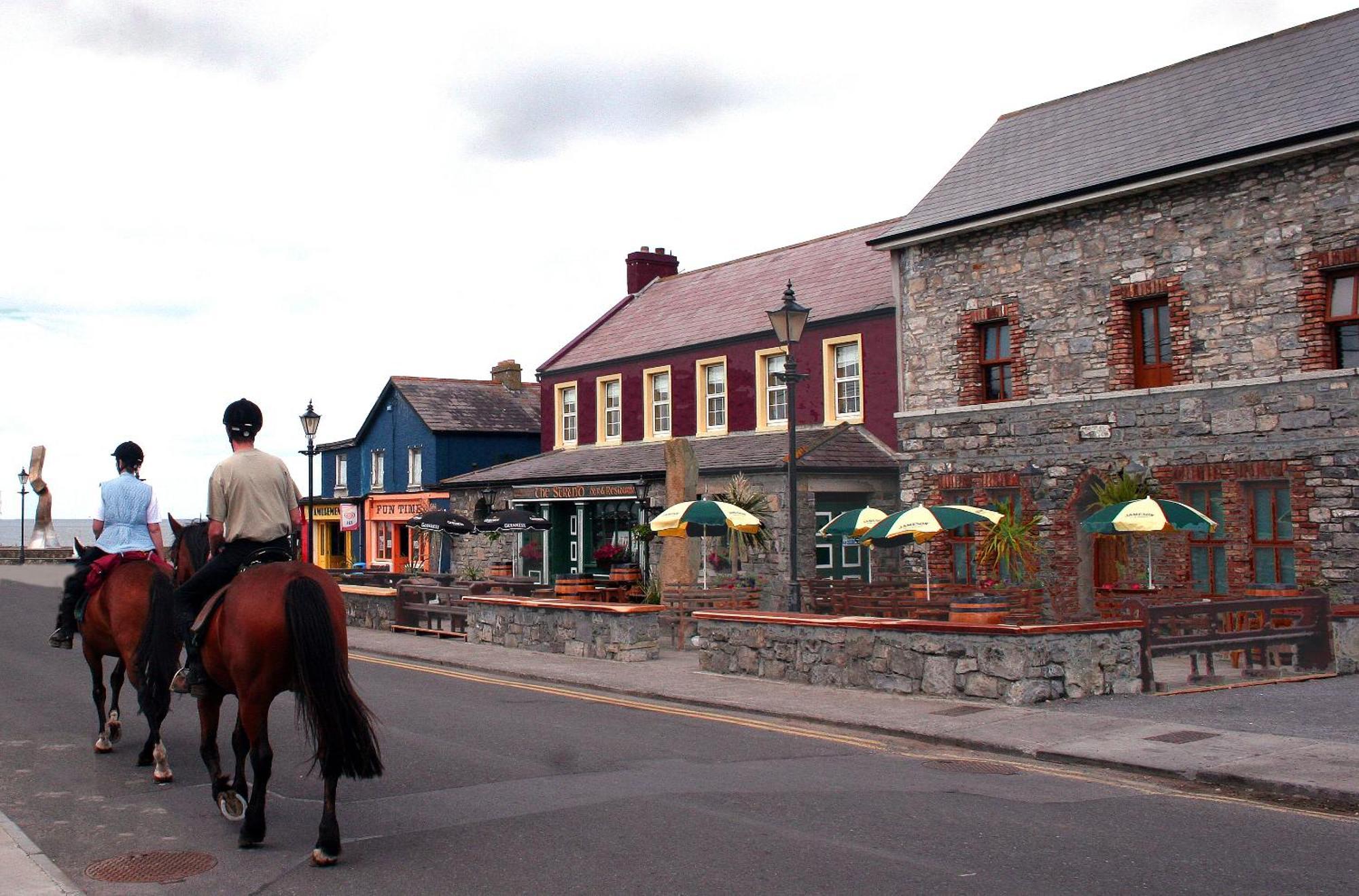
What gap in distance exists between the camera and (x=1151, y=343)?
2059 centimetres

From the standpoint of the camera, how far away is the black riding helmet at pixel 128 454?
10.6m

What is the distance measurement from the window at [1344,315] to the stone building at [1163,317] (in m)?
0.04

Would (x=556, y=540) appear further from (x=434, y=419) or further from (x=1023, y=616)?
(x=1023, y=616)

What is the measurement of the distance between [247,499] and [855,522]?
1421cm

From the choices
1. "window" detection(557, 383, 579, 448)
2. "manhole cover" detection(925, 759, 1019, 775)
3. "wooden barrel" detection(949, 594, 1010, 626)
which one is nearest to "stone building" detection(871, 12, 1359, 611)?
"wooden barrel" detection(949, 594, 1010, 626)

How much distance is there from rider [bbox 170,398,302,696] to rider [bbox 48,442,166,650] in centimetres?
274

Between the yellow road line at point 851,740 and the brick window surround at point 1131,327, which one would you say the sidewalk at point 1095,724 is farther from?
the brick window surround at point 1131,327

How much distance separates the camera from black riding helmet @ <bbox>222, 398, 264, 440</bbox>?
8375mm

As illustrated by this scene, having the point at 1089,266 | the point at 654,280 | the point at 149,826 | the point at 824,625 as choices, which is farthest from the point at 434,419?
the point at 149,826

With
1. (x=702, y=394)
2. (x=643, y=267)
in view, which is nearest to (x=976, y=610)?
(x=702, y=394)

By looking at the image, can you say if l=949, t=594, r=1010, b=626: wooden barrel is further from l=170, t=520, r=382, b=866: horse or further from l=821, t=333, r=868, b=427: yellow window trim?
l=821, t=333, r=868, b=427: yellow window trim

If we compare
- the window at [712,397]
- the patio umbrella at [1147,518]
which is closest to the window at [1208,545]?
the patio umbrella at [1147,518]

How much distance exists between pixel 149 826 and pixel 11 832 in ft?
2.61

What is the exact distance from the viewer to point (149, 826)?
794cm
